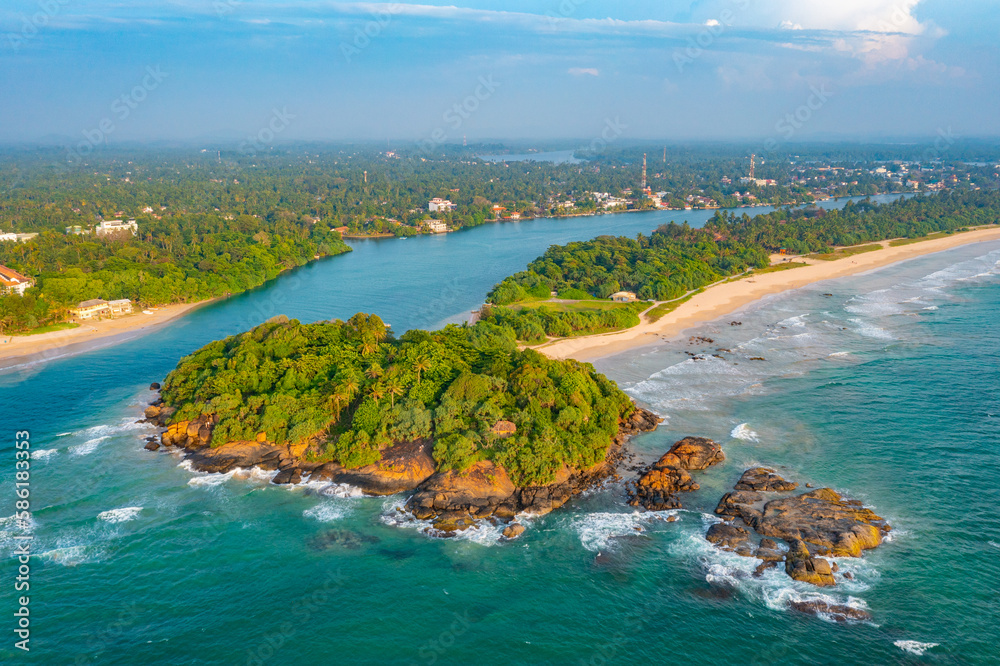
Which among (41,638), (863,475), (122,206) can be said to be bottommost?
(41,638)

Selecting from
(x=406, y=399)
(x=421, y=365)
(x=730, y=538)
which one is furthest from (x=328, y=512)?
(x=730, y=538)

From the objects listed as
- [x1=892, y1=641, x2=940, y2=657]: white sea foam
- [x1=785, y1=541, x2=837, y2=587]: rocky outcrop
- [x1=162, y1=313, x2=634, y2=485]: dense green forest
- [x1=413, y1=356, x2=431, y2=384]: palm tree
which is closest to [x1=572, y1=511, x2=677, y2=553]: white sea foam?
[x1=162, y1=313, x2=634, y2=485]: dense green forest

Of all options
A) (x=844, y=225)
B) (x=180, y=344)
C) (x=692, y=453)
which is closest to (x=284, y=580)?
(x=692, y=453)

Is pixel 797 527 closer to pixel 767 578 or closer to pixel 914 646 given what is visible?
pixel 767 578

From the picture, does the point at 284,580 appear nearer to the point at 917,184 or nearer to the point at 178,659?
the point at 178,659

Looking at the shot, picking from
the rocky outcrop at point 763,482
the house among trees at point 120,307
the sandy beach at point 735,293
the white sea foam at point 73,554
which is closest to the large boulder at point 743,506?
the rocky outcrop at point 763,482

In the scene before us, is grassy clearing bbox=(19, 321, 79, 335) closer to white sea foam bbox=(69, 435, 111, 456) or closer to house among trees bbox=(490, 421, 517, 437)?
white sea foam bbox=(69, 435, 111, 456)
